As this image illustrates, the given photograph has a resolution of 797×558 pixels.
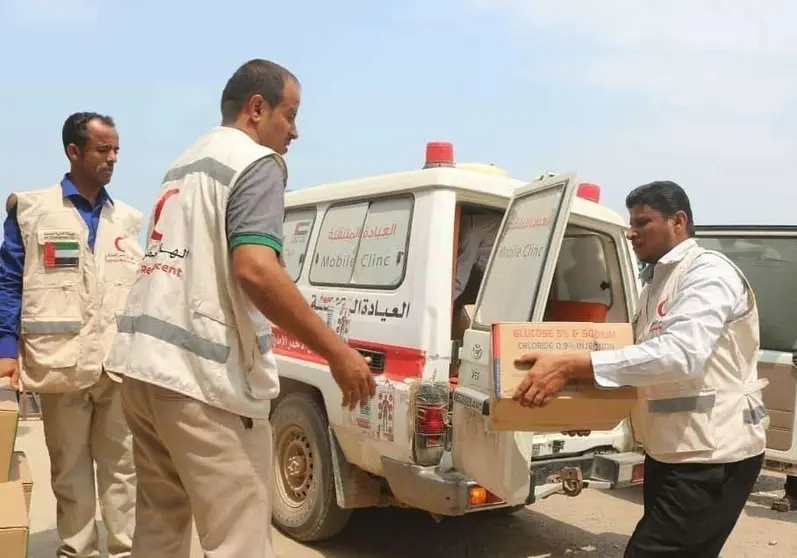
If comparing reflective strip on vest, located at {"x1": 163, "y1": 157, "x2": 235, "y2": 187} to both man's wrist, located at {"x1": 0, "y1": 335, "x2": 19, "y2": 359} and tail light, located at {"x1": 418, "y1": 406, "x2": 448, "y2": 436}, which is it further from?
tail light, located at {"x1": 418, "y1": 406, "x2": 448, "y2": 436}

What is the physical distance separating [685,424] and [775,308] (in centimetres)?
428

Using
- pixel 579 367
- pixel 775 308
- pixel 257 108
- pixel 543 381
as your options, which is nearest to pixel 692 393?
pixel 579 367

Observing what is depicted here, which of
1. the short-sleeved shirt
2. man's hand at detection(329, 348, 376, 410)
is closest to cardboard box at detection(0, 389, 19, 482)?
the short-sleeved shirt

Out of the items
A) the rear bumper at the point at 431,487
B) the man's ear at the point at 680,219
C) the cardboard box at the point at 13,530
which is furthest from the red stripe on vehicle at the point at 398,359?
the man's ear at the point at 680,219

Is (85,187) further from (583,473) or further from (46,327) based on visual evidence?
(583,473)

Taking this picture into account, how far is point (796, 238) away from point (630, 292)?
99.6 inches

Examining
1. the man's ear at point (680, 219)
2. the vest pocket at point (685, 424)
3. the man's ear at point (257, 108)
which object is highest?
the man's ear at point (257, 108)

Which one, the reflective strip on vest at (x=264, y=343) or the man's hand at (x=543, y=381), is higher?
the reflective strip on vest at (x=264, y=343)

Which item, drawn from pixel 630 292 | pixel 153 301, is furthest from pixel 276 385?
pixel 630 292

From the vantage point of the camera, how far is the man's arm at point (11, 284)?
3.35 metres

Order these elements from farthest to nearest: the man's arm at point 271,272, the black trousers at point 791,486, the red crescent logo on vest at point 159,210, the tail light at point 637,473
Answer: the black trousers at point 791,486, the tail light at point 637,473, the red crescent logo on vest at point 159,210, the man's arm at point 271,272

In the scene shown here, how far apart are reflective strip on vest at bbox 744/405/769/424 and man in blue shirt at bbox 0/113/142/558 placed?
2545 mm

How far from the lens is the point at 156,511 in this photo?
2.47 metres

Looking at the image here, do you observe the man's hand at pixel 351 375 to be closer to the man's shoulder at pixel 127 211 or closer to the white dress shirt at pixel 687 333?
the white dress shirt at pixel 687 333
